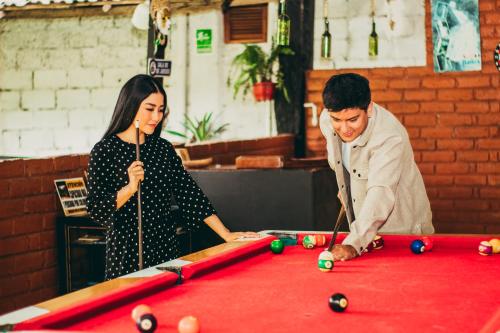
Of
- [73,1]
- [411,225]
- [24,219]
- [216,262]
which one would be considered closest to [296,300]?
[216,262]

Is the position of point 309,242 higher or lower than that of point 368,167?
lower

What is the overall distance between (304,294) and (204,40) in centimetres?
710

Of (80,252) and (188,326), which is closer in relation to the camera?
(188,326)

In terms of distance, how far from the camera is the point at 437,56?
7734 millimetres

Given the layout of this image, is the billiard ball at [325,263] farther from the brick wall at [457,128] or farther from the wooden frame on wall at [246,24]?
the wooden frame on wall at [246,24]

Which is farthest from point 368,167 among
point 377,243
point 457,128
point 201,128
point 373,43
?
point 201,128

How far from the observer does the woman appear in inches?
131

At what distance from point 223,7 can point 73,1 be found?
6.10 feet

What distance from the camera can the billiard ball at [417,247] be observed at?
312 cm

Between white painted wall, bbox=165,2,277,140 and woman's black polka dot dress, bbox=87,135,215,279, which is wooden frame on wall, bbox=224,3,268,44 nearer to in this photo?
white painted wall, bbox=165,2,277,140

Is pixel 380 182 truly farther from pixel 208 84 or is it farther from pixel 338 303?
pixel 208 84

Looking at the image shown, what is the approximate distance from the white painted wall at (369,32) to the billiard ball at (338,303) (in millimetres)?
5996

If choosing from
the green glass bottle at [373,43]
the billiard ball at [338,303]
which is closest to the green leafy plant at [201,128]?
the green glass bottle at [373,43]

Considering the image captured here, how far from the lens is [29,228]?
184 inches
